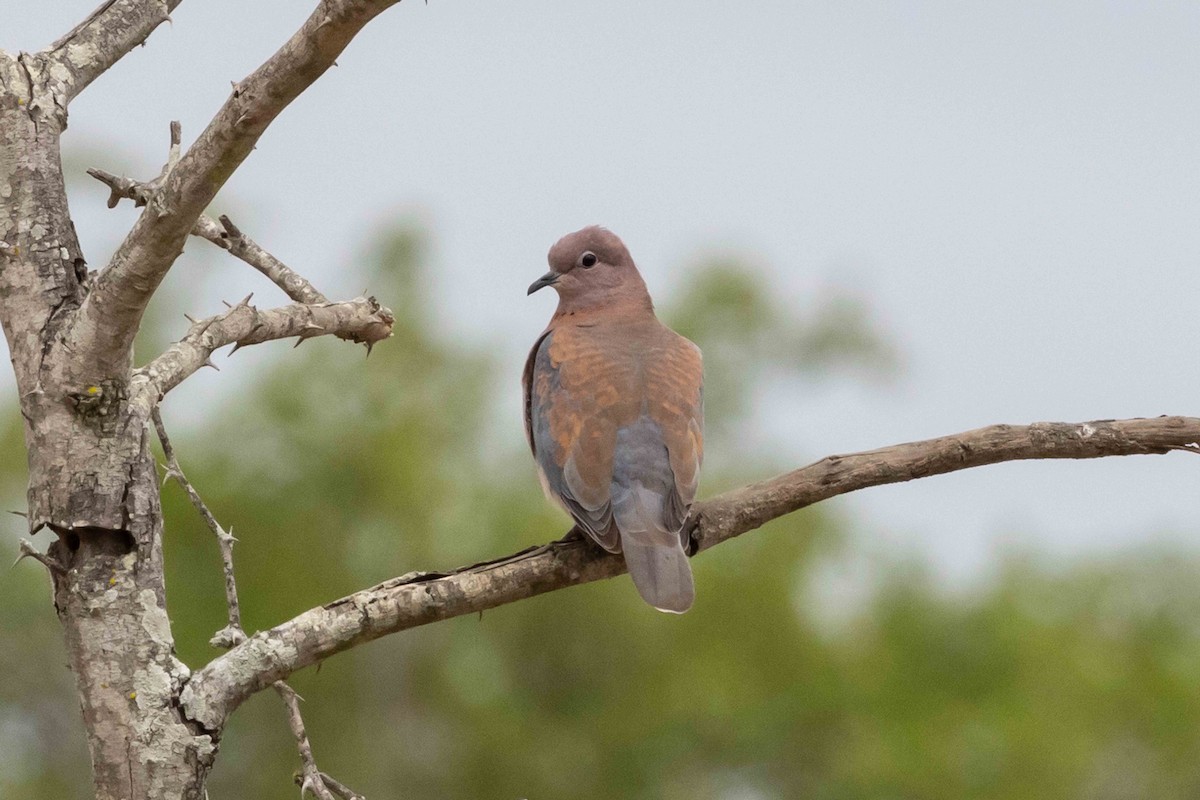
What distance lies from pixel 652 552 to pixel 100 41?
2271 millimetres

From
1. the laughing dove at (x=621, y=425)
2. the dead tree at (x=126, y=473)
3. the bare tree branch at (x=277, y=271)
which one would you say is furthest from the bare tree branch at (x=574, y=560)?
the bare tree branch at (x=277, y=271)

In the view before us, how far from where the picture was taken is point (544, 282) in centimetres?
575

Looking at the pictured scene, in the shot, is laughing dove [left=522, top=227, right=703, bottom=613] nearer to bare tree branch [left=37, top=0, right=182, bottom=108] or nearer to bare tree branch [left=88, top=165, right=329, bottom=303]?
bare tree branch [left=88, top=165, right=329, bottom=303]

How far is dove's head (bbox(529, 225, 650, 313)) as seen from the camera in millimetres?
5688

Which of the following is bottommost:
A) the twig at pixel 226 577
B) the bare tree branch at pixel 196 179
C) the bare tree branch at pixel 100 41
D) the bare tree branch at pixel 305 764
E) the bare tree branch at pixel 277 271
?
the bare tree branch at pixel 305 764

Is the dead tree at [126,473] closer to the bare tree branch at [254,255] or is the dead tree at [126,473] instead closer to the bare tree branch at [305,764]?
the bare tree branch at [305,764]

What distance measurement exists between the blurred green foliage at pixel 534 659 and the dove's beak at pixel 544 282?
314 inches

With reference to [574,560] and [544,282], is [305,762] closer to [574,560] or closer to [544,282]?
[574,560]

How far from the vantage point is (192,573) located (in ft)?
43.0

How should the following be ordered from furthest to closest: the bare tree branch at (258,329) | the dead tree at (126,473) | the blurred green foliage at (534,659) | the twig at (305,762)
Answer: the blurred green foliage at (534,659), the bare tree branch at (258,329), the twig at (305,762), the dead tree at (126,473)

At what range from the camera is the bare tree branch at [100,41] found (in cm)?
380

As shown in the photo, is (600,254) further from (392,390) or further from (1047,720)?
(1047,720)

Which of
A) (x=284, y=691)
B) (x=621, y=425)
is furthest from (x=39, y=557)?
(x=621, y=425)

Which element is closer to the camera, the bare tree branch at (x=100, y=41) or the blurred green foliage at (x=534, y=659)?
the bare tree branch at (x=100, y=41)
